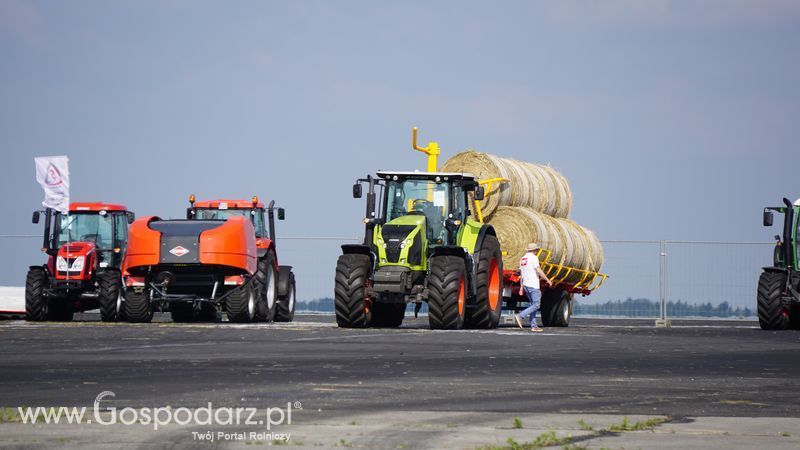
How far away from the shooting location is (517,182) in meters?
28.2

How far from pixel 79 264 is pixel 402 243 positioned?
7659mm

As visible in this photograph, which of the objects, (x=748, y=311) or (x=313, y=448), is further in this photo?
(x=748, y=311)

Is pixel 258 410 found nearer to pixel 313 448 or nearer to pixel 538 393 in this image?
pixel 313 448

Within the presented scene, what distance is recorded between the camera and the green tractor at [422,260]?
23984 millimetres

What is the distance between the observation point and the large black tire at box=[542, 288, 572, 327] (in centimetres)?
2966

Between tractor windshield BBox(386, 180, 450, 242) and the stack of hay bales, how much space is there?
1.90 metres

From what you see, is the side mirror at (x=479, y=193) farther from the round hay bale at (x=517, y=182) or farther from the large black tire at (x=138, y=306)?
the large black tire at (x=138, y=306)

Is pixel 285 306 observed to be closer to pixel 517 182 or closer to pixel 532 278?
pixel 517 182

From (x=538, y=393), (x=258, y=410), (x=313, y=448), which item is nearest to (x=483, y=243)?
(x=538, y=393)

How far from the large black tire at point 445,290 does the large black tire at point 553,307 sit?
5.73m

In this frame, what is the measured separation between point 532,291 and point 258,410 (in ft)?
55.5

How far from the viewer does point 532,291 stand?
25812mm

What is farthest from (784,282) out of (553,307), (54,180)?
(54,180)

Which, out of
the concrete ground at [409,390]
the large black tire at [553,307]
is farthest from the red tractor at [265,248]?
the concrete ground at [409,390]
